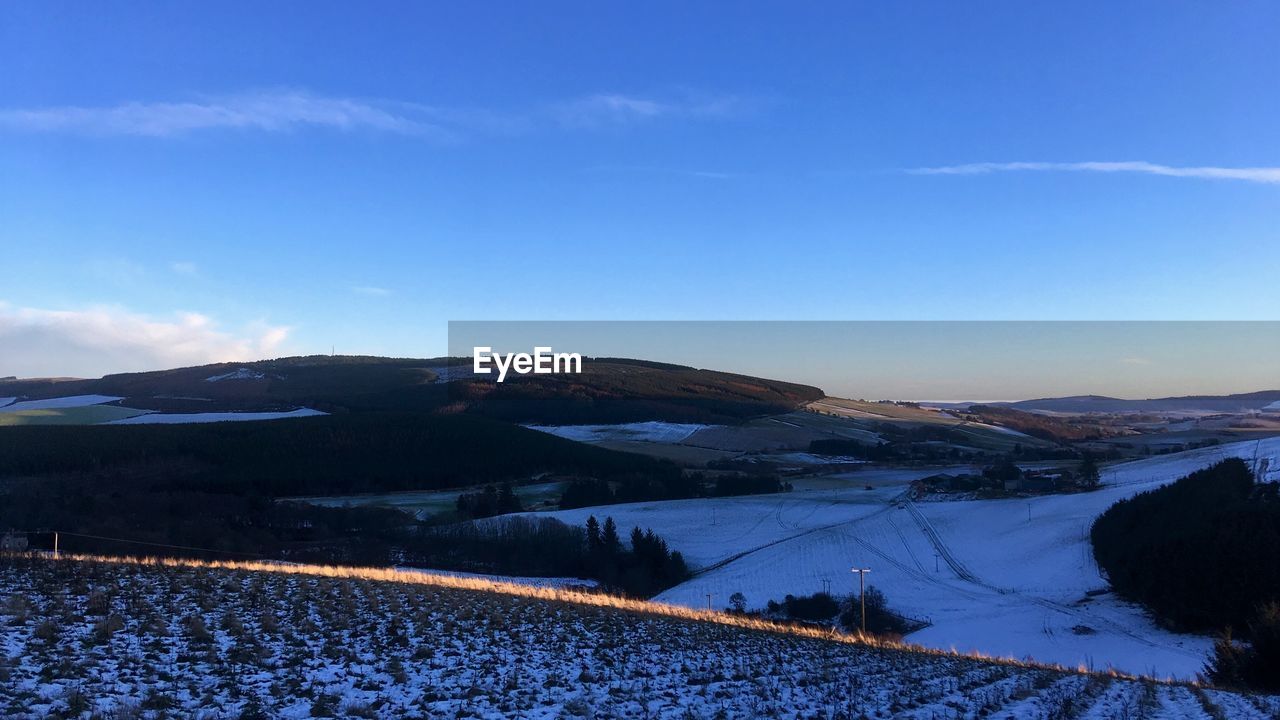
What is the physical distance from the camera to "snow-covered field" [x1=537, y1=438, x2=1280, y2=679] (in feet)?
102

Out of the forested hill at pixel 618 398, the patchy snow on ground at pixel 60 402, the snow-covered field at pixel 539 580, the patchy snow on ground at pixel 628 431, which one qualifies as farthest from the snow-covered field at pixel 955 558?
the patchy snow on ground at pixel 60 402

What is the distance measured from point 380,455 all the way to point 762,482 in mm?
Result: 43998

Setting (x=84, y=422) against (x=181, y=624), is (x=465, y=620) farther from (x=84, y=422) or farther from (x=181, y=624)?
(x=84, y=422)

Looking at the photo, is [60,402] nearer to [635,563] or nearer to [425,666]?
[635,563]

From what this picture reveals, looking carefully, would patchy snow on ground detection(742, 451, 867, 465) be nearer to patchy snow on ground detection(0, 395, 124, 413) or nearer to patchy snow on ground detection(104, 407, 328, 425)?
patchy snow on ground detection(104, 407, 328, 425)

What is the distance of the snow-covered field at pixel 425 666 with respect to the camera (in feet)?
32.8

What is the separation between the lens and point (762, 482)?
81.1 meters

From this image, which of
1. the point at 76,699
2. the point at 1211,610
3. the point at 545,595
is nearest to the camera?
the point at 76,699

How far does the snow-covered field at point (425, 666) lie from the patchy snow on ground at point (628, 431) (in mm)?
97949

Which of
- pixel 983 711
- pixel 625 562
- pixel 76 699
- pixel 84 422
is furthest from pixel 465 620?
pixel 84 422

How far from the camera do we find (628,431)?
125 meters

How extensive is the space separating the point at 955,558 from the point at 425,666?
46.2 meters

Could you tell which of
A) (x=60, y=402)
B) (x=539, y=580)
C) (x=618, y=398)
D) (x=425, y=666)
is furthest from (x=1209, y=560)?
(x=60, y=402)

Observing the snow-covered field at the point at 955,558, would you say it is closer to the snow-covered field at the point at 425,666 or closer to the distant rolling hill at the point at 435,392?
the snow-covered field at the point at 425,666
